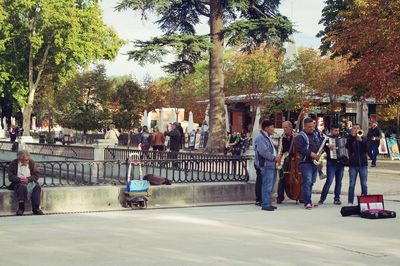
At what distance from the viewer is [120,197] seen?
13.2 metres

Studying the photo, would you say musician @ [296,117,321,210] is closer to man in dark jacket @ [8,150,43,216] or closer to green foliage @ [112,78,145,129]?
man in dark jacket @ [8,150,43,216]

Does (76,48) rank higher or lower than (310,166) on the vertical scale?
higher

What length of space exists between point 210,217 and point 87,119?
139 ft

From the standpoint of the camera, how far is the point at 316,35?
36.9 metres

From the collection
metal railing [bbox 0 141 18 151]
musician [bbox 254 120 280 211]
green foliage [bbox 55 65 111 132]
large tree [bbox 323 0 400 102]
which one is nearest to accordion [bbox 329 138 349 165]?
musician [bbox 254 120 280 211]

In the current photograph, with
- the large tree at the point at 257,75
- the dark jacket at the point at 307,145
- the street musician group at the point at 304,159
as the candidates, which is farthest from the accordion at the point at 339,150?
the large tree at the point at 257,75

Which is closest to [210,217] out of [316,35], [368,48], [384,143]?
[368,48]

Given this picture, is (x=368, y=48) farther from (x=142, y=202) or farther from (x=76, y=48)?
(x=76, y=48)

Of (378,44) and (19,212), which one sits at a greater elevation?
(378,44)

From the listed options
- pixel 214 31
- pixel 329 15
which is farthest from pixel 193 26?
pixel 329 15

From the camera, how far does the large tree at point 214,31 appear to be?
92.4 feet

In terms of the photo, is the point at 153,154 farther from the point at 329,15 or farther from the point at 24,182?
the point at 329,15

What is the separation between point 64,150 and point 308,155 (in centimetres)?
1635

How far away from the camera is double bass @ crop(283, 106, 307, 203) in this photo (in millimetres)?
13376
